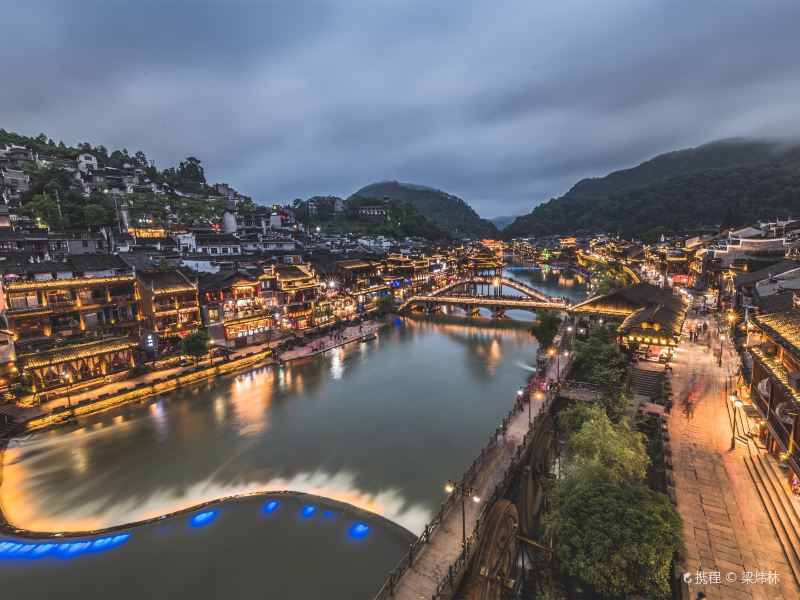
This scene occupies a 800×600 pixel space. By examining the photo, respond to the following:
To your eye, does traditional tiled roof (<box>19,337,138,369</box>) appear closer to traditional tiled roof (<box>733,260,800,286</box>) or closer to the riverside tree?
the riverside tree

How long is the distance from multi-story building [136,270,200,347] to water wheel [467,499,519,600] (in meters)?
36.3

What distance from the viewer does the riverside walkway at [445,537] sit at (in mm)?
13555

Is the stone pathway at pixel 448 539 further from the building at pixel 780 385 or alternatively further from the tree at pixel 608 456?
the building at pixel 780 385

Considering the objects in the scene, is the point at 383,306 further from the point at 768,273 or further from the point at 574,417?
the point at 768,273

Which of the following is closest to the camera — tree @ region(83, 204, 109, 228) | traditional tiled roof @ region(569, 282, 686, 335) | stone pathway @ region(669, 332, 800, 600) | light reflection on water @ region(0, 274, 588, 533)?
stone pathway @ region(669, 332, 800, 600)

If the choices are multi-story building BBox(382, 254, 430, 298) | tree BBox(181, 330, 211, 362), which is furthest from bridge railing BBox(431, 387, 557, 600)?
multi-story building BBox(382, 254, 430, 298)

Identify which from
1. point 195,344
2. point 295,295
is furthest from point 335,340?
point 195,344

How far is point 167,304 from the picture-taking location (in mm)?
38781

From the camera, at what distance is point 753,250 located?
4628 cm

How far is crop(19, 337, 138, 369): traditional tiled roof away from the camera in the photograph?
2883 centimetres

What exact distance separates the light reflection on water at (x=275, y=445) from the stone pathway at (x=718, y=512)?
445 inches

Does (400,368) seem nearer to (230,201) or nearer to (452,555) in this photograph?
(452,555)

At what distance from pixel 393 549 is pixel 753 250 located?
2150 inches

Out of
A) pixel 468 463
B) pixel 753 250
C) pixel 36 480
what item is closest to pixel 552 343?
pixel 468 463
